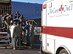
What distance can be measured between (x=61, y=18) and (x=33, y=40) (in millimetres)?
10823

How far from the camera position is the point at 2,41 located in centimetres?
2005

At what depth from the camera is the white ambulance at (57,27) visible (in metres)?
10.2

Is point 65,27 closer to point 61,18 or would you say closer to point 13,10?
point 61,18

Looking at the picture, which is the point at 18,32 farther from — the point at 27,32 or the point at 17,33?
the point at 27,32

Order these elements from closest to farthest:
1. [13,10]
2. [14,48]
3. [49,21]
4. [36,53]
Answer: [49,21]
[36,53]
[14,48]
[13,10]

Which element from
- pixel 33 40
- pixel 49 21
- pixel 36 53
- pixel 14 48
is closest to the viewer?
pixel 49 21

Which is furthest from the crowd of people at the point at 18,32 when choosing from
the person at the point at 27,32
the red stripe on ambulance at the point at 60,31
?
the red stripe on ambulance at the point at 60,31

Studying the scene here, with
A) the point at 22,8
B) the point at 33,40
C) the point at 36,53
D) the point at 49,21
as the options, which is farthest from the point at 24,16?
the point at 49,21

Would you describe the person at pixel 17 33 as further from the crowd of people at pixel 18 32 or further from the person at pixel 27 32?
the person at pixel 27 32

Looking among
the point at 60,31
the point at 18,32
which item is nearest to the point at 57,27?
the point at 60,31

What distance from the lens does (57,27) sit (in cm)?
1122

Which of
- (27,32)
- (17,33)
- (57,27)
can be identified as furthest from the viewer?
(27,32)

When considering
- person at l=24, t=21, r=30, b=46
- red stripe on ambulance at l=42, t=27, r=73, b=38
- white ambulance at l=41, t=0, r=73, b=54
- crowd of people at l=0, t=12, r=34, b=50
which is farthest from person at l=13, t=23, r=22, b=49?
red stripe on ambulance at l=42, t=27, r=73, b=38

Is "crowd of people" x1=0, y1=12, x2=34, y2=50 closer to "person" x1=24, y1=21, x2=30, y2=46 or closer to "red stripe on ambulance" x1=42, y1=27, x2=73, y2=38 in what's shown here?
"person" x1=24, y1=21, x2=30, y2=46
